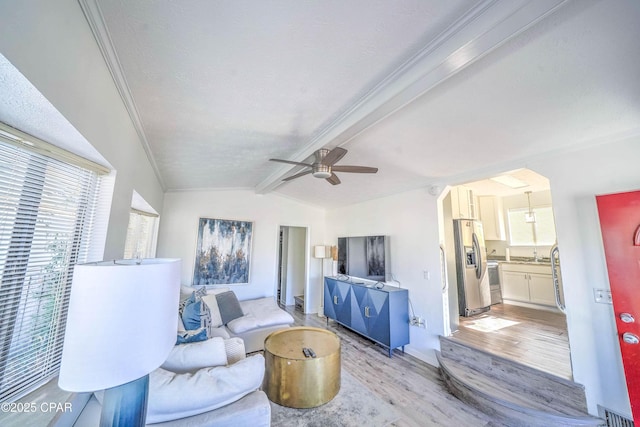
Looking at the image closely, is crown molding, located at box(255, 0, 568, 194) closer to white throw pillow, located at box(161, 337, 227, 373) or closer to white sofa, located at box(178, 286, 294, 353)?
white throw pillow, located at box(161, 337, 227, 373)

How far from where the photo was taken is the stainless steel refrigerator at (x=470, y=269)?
402cm

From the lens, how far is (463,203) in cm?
427

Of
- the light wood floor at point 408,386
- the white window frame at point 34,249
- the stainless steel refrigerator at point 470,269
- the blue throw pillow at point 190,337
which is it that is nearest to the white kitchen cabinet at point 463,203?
the stainless steel refrigerator at point 470,269

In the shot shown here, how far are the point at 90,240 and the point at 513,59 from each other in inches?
109

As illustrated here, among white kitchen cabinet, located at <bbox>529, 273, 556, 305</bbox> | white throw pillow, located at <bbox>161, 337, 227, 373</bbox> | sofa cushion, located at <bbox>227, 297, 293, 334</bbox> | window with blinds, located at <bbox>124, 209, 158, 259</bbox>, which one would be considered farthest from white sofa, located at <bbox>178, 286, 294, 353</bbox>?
white kitchen cabinet, located at <bbox>529, 273, 556, 305</bbox>

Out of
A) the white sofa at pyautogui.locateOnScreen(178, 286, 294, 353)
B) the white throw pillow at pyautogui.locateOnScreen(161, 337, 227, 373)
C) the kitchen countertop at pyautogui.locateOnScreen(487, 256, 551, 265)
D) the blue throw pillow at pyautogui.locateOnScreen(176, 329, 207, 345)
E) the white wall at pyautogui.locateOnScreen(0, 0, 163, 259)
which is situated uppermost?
the white wall at pyautogui.locateOnScreen(0, 0, 163, 259)

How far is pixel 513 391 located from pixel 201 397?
114 inches

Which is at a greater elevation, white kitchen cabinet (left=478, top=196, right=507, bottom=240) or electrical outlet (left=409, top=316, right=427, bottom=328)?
white kitchen cabinet (left=478, top=196, right=507, bottom=240)

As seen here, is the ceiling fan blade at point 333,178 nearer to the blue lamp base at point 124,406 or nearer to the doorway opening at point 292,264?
the blue lamp base at point 124,406

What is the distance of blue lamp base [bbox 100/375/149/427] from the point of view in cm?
81

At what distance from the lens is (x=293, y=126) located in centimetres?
227

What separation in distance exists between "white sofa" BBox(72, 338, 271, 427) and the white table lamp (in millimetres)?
529

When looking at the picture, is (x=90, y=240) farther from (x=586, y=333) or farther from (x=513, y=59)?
(x=586, y=333)

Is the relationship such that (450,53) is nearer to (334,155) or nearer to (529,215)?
(334,155)
